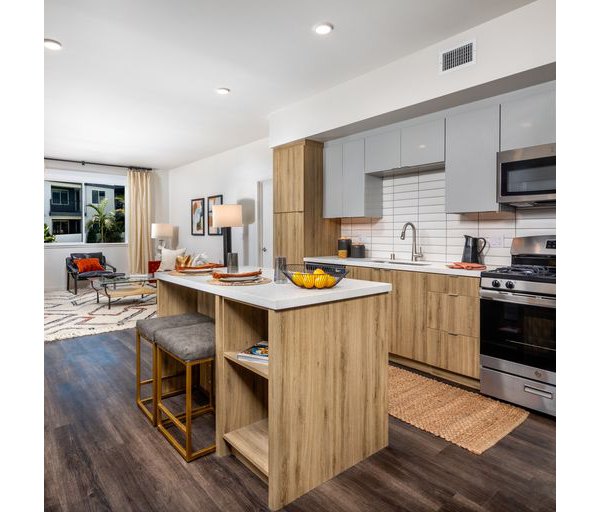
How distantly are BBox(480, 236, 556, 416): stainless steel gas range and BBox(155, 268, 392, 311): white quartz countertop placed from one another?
3.80 feet

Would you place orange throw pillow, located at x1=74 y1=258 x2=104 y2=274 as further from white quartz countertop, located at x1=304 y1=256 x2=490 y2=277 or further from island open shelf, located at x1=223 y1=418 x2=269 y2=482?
island open shelf, located at x1=223 y1=418 x2=269 y2=482

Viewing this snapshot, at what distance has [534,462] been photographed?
201cm

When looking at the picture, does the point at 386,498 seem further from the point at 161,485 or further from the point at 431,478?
the point at 161,485

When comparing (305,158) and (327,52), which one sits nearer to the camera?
(327,52)

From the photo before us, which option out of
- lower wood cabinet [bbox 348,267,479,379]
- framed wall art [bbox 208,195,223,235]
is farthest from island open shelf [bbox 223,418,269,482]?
framed wall art [bbox 208,195,223,235]

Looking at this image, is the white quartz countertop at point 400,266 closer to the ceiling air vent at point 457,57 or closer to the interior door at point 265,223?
the ceiling air vent at point 457,57

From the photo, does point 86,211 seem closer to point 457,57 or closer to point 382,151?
point 382,151

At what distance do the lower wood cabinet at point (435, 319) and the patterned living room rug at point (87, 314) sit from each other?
3187mm

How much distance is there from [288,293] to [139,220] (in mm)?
7347

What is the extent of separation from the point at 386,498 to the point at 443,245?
2.51m

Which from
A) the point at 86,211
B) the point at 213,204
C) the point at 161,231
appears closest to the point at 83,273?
the point at 161,231

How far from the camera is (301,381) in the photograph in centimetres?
171
